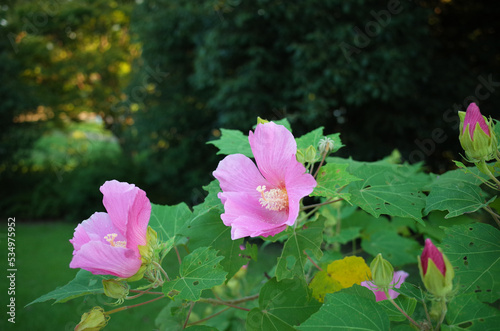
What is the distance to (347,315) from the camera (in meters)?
0.51

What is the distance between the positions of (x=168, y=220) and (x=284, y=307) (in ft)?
0.90

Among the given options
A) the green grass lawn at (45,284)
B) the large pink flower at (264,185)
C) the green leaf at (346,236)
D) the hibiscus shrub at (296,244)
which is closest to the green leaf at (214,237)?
the hibiscus shrub at (296,244)

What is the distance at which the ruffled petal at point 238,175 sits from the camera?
24.3 inches

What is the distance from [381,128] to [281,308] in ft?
16.2

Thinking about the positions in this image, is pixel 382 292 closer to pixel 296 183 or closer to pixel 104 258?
pixel 296 183

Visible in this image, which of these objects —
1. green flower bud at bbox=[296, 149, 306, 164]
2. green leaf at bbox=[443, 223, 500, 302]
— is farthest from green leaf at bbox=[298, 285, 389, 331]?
green flower bud at bbox=[296, 149, 306, 164]

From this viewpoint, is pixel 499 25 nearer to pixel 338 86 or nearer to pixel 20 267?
pixel 338 86

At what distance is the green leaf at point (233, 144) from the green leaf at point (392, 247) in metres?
0.53

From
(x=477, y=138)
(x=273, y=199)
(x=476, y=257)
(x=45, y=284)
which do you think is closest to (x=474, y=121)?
(x=477, y=138)

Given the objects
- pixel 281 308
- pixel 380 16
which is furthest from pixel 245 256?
pixel 380 16

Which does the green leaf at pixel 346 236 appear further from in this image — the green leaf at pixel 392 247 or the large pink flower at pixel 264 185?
the large pink flower at pixel 264 185

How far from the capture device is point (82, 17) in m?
9.56

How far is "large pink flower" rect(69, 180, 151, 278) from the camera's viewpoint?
21.0 inches

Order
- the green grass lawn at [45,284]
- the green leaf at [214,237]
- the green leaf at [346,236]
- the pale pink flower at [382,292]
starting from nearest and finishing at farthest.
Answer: the pale pink flower at [382,292] → the green leaf at [214,237] → the green leaf at [346,236] → the green grass lawn at [45,284]
